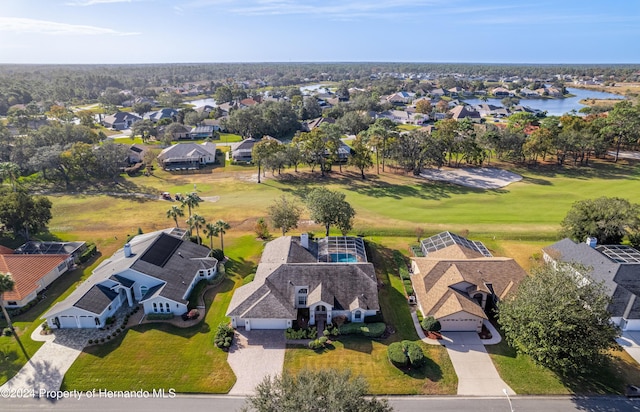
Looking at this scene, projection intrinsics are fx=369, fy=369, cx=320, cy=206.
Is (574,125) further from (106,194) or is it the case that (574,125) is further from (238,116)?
(106,194)

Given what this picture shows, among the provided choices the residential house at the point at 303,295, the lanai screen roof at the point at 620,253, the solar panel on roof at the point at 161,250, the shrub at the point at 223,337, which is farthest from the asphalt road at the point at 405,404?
the lanai screen roof at the point at 620,253

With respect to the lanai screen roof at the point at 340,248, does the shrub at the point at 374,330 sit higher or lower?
lower

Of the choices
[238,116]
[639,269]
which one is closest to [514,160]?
[639,269]

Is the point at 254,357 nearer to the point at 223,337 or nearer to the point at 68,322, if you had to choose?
the point at 223,337

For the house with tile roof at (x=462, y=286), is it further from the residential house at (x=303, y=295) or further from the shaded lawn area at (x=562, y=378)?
the residential house at (x=303, y=295)

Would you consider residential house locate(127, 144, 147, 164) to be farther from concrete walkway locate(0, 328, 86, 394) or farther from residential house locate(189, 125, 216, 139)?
concrete walkway locate(0, 328, 86, 394)

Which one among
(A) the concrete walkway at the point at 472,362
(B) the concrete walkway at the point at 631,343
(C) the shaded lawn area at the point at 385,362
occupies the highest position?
(B) the concrete walkway at the point at 631,343
